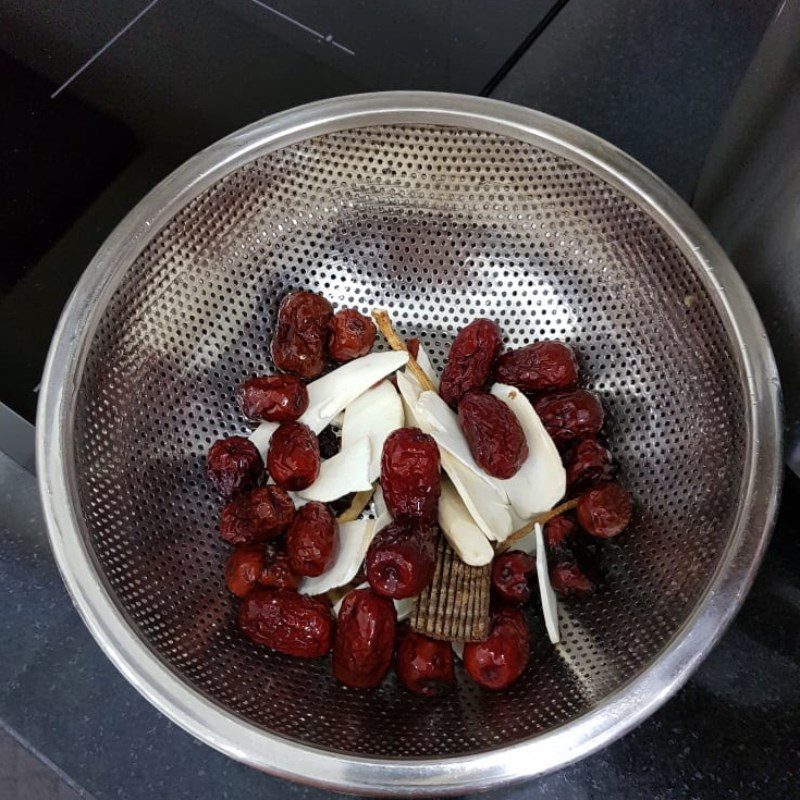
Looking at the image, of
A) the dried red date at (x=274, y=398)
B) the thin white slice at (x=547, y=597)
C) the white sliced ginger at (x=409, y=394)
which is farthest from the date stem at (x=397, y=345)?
the thin white slice at (x=547, y=597)

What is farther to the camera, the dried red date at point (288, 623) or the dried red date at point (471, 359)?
the dried red date at point (471, 359)

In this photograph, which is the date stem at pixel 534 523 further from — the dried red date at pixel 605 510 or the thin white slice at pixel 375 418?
the thin white slice at pixel 375 418

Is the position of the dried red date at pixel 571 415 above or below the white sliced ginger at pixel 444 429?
above

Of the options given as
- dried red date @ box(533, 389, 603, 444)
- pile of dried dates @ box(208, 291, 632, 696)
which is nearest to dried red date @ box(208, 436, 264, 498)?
pile of dried dates @ box(208, 291, 632, 696)

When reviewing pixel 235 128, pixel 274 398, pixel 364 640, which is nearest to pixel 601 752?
pixel 364 640

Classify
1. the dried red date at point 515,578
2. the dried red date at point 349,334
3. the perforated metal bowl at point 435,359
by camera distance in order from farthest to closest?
1. the dried red date at point 349,334
2. the dried red date at point 515,578
3. the perforated metal bowl at point 435,359

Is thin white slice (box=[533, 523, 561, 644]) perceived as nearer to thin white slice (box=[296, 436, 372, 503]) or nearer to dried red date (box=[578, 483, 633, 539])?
dried red date (box=[578, 483, 633, 539])

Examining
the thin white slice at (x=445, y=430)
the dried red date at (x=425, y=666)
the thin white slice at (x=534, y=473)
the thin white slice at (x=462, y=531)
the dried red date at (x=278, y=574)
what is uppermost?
the thin white slice at (x=534, y=473)
